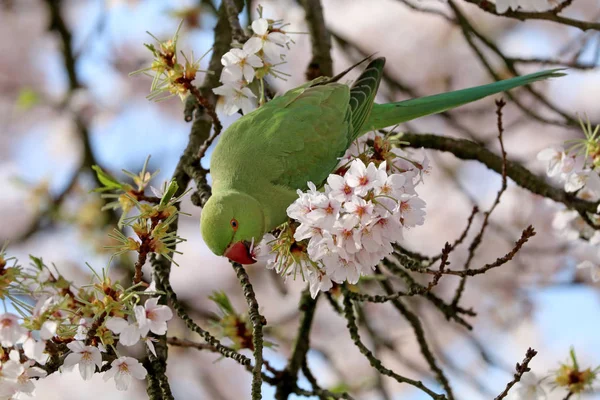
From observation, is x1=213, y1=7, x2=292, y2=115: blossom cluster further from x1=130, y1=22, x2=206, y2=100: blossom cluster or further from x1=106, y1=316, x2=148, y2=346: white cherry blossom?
x1=106, y1=316, x2=148, y2=346: white cherry blossom

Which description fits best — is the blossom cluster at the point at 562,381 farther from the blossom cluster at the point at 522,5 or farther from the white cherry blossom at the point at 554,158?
the blossom cluster at the point at 522,5

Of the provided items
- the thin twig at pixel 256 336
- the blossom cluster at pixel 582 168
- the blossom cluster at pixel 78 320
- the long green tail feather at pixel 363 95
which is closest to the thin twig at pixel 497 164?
the blossom cluster at pixel 582 168

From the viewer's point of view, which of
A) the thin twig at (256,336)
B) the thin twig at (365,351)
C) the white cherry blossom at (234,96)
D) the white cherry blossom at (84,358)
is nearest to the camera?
Result: the thin twig at (256,336)

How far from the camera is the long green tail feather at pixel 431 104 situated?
7.93 ft

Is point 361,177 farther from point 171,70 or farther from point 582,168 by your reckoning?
point 582,168

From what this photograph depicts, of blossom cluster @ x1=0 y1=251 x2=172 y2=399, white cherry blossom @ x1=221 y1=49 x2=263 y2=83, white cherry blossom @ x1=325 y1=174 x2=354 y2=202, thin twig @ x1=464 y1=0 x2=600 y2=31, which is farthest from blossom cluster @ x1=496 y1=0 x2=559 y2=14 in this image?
blossom cluster @ x1=0 y1=251 x2=172 y2=399

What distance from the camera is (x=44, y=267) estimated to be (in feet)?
4.96

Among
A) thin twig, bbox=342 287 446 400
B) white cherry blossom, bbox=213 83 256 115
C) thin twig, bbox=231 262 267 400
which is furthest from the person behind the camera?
white cherry blossom, bbox=213 83 256 115

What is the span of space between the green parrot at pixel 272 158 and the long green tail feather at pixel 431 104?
0.18 m

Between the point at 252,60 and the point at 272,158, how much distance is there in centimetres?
30

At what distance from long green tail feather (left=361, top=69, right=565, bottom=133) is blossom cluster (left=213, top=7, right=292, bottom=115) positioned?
0.50 m

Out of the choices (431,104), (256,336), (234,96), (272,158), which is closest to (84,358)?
(256,336)

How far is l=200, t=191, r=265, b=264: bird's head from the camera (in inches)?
72.4

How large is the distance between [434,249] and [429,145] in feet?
12.3
